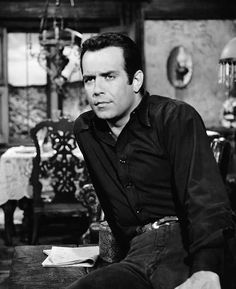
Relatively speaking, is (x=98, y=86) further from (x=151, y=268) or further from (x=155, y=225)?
(x=151, y=268)

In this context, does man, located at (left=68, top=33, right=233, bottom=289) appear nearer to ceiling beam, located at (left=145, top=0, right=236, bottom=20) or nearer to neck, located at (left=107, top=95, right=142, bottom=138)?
neck, located at (left=107, top=95, right=142, bottom=138)

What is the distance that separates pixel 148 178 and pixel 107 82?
12.3 inches

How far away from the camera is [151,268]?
1.60m

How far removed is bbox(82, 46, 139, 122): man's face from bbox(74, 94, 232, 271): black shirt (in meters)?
0.07

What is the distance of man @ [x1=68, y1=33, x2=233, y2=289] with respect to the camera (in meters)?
1.52

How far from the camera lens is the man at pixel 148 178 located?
4.98ft

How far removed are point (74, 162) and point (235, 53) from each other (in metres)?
1.42

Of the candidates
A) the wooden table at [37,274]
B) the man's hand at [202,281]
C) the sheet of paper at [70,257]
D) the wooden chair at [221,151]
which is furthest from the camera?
the wooden chair at [221,151]

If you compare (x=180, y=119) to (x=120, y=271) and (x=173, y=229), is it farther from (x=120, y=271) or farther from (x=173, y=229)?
(x=120, y=271)

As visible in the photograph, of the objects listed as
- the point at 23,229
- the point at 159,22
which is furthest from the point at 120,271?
the point at 159,22

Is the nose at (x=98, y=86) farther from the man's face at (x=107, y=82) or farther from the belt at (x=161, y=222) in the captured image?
the belt at (x=161, y=222)

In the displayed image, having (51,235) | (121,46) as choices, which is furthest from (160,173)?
(51,235)

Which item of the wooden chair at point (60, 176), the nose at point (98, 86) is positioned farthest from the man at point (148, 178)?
the wooden chair at point (60, 176)

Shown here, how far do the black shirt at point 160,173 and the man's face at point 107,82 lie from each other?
72mm
